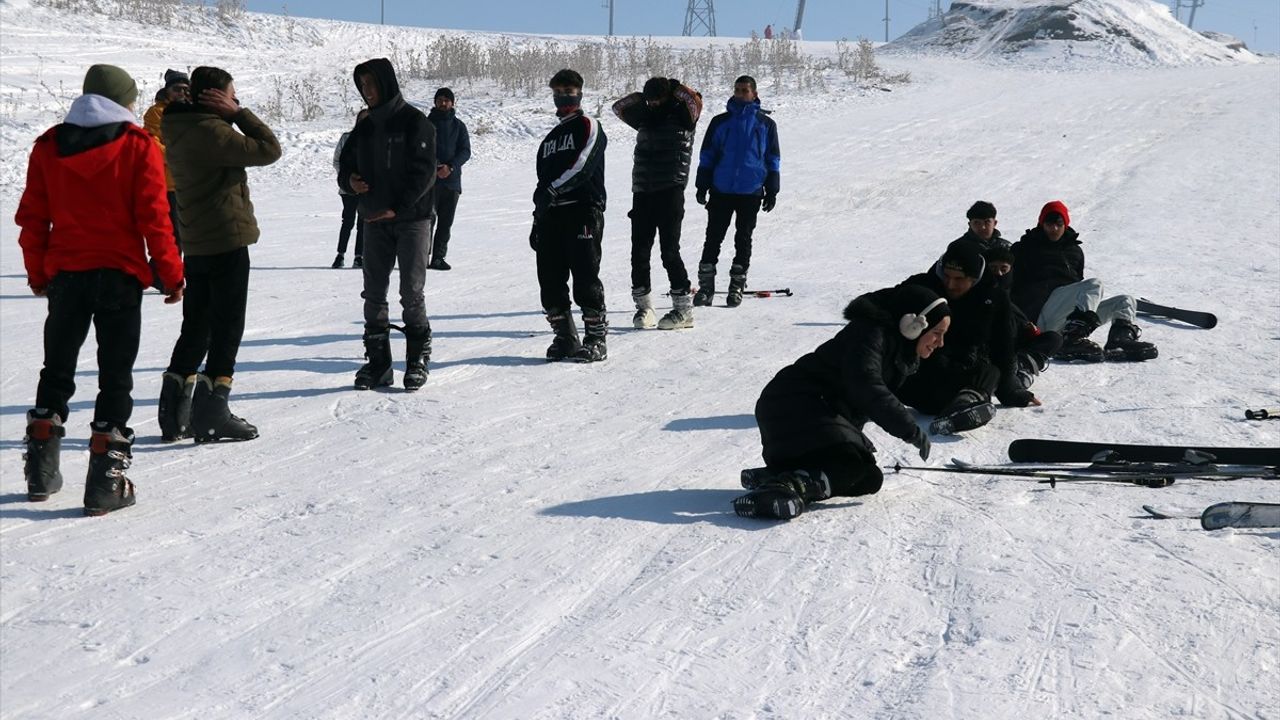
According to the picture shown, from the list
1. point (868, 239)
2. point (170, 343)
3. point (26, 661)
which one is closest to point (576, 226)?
point (170, 343)

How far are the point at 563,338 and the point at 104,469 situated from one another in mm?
3712

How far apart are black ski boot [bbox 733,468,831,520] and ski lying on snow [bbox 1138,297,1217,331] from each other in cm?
550

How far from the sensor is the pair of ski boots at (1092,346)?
8.48 m

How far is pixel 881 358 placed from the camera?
5281mm

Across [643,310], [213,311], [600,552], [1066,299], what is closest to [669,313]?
[643,310]

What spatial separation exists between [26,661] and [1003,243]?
5705 millimetres

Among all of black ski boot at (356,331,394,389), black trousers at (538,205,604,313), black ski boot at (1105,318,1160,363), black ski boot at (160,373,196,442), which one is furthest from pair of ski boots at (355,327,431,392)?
black ski boot at (1105,318,1160,363)

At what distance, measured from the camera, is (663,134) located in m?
9.05

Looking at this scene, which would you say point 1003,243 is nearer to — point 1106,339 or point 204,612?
point 1106,339

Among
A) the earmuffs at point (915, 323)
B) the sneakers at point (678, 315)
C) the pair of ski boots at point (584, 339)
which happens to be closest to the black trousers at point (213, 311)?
the pair of ski boots at point (584, 339)

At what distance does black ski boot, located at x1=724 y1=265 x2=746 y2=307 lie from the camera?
10516mm

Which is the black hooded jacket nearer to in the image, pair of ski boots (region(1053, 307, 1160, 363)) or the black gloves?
the black gloves

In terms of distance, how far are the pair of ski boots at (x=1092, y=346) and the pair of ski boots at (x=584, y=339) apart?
10.4ft

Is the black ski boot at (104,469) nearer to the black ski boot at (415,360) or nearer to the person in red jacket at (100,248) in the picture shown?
the person in red jacket at (100,248)
